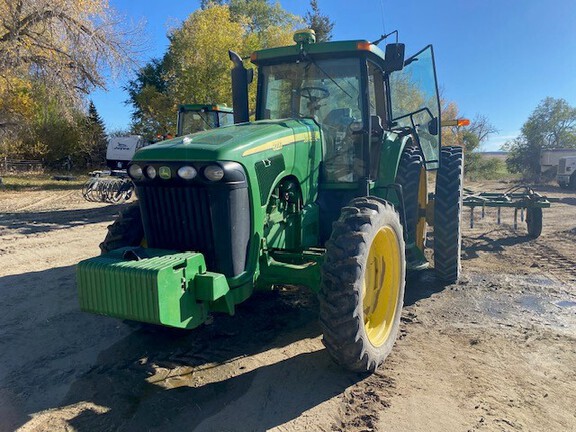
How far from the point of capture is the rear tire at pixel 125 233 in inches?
157

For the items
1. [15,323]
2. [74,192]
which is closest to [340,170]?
[15,323]

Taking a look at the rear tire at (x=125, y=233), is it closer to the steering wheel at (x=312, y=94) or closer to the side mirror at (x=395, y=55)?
the steering wheel at (x=312, y=94)

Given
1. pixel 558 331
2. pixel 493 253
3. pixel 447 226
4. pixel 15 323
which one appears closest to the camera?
pixel 558 331

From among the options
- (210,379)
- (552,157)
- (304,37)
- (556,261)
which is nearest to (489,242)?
(556,261)

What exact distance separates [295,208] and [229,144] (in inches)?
38.6

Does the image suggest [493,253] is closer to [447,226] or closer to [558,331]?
[447,226]

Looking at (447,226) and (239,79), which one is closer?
(239,79)

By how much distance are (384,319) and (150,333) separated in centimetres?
213

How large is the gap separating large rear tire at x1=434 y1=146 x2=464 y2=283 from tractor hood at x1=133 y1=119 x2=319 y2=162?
8.09 feet

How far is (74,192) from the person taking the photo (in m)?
18.4

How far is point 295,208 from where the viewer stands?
4062 mm

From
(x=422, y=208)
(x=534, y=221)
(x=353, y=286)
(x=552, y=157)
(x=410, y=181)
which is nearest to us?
(x=353, y=286)

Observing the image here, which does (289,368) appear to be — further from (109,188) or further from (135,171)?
(109,188)

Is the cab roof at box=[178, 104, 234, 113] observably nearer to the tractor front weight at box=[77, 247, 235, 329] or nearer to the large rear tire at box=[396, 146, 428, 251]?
the large rear tire at box=[396, 146, 428, 251]
